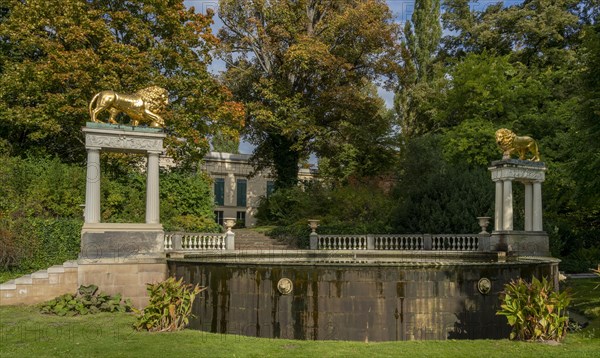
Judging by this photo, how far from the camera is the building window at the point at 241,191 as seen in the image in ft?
174

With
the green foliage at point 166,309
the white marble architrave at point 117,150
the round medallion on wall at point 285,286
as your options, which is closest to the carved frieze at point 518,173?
the white marble architrave at point 117,150

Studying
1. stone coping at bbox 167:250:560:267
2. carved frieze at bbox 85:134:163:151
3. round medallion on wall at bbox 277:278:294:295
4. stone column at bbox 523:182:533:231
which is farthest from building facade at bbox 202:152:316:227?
round medallion on wall at bbox 277:278:294:295

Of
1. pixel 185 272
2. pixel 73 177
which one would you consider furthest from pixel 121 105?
pixel 73 177

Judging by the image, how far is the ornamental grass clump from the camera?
11.4m

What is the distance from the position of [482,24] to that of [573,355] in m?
32.6

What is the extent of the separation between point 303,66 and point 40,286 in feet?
70.6

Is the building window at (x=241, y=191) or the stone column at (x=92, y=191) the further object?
the building window at (x=241, y=191)

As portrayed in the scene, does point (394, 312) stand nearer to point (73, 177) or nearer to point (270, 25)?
point (73, 177)

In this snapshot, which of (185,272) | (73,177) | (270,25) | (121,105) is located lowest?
(185,272)

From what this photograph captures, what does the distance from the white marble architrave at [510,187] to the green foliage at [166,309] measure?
15803 millimetres

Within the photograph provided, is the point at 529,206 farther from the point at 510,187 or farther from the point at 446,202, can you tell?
the point at 446,202

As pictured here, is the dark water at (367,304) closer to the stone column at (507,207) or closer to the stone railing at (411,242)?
the stone column at (507,207)

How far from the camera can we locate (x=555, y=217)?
1245 inches

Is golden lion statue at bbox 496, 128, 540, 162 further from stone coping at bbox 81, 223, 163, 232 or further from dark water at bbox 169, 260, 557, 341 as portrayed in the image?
stone coping at bbox 81, 223, 163, 232
